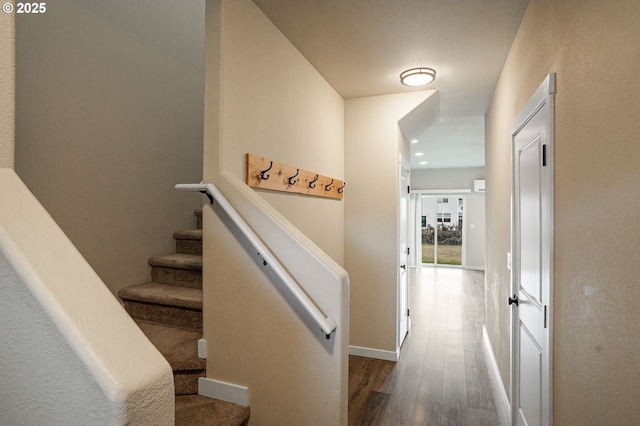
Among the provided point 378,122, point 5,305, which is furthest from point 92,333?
point 378,122

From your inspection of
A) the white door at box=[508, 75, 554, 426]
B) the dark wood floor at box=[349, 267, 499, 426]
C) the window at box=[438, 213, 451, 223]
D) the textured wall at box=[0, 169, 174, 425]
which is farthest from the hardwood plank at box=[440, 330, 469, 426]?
the window at box=[438, 213, 451, 223]

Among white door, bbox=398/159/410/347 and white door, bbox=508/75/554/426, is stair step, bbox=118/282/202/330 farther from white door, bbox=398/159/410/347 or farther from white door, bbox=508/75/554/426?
white door, bbox=398/159/410/347

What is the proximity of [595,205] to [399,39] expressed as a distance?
1748 millimetres

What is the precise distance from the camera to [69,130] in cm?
219

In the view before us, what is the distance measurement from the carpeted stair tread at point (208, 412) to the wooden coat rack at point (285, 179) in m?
1.16

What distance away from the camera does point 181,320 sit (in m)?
2.17

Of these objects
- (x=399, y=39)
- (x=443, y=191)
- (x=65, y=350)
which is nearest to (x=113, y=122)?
(x=399, y=39)

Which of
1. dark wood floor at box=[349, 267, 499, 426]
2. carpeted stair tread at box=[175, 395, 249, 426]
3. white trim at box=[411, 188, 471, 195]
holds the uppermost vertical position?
white trim at box=[411, 188, 471, 195]

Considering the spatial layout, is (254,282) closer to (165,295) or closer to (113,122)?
(165,295)

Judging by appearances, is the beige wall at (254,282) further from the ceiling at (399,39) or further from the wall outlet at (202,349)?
the ceiling at (399,39)

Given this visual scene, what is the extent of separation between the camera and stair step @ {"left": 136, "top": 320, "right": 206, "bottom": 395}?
181 centimetres

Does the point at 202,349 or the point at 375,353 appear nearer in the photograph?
the point at 202,349

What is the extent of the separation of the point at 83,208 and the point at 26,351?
1.93m

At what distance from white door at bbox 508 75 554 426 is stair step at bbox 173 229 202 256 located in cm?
234
